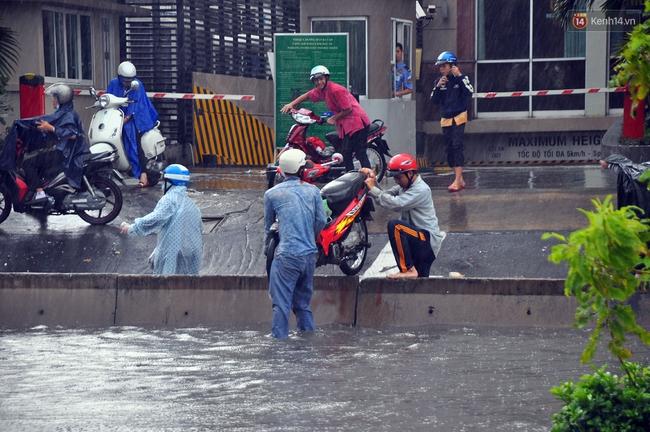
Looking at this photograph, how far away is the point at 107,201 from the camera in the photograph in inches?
468

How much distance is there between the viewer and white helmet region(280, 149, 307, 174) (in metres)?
8.41

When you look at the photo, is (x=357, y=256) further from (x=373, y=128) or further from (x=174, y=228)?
(x=373, y=128)

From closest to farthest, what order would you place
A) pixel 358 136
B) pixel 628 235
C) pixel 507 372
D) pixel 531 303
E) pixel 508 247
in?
pixel 628 235 → pixel 507 372 → pixel 531 303 → pixel 508 247 → pixel 358 136

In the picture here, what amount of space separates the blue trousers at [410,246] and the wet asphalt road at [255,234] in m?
1.02

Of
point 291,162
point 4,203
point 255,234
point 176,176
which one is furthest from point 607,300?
point 4,203

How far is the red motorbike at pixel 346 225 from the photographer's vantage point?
9172 millimetres

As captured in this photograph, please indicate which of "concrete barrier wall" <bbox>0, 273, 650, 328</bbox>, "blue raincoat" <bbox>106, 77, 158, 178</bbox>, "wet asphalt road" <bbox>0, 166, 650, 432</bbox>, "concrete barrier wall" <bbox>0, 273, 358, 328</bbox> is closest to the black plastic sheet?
"concrete barrier wall" <bbox>0, 273, 650, 328</bbox>

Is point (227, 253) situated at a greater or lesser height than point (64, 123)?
lesser

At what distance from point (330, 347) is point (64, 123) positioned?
18.2ft

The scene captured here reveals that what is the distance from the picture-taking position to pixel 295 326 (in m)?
8.96

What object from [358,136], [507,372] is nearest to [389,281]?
[507,372]

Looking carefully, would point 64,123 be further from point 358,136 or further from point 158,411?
point 158,411

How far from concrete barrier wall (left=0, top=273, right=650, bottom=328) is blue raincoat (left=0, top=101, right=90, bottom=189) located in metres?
2.68

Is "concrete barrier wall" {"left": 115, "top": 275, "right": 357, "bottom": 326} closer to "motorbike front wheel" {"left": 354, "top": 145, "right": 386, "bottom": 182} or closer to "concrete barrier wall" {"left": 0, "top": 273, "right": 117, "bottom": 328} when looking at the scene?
"concrete barrier wall" {"left": 0, "top": 273, "right": 117, "bottom": 328}
